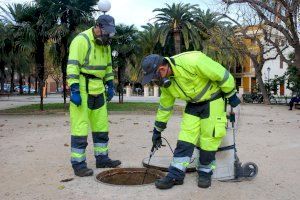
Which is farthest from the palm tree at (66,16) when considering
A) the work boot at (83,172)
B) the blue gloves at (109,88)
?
the work boot at (83,172)

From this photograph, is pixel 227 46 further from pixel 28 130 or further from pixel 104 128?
pixel 104 128

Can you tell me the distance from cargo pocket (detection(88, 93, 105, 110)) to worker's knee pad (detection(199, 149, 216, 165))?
5.39 ft

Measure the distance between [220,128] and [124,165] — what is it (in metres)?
1.95

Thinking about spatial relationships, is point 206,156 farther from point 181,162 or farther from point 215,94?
point 215,94

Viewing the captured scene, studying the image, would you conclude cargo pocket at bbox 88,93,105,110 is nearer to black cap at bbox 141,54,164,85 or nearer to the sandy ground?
the sandy ground

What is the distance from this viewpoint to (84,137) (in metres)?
6.08

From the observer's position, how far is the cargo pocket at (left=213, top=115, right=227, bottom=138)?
17.7ft

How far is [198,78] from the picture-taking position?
539 cm

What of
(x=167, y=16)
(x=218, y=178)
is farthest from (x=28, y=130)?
(x=167, y=16)

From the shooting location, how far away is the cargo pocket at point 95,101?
621 centimetres

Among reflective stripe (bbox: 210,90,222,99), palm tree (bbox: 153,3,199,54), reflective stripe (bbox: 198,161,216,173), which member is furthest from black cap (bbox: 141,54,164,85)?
palm tree (bbox: 153,3,199,54)

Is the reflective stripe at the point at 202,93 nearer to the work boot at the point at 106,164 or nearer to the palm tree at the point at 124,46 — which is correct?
the work boot at the point at 106,164

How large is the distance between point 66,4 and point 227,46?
546 inches

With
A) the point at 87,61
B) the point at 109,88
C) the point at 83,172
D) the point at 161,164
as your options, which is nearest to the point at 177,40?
the point at 109,88
